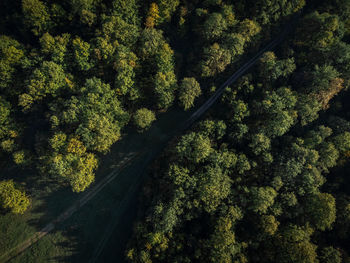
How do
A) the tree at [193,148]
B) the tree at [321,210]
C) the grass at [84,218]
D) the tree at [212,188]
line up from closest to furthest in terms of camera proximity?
the tree at [321,210] < the tree at [212,188] < the tree at [193,148] < the grass at [84,218]

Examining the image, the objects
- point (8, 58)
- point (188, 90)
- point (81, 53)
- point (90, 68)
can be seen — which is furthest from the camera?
point (188, 90)

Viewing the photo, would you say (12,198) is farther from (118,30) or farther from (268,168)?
(268,168)

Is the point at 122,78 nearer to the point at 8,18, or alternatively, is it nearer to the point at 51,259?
the point at 8,18

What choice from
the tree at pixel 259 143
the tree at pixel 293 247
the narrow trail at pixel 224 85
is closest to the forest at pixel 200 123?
the tree at pixel 293 247

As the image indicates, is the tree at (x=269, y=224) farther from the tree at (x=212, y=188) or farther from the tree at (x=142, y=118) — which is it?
the tree at (x=142, y=118)

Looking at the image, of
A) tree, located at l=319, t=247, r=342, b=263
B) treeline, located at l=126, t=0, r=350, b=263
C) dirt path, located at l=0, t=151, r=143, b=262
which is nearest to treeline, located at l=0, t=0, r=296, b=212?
treeline, located at l=126, t=0, r=350, b=263

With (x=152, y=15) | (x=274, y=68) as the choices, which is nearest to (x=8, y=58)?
(x=152, y=15)
